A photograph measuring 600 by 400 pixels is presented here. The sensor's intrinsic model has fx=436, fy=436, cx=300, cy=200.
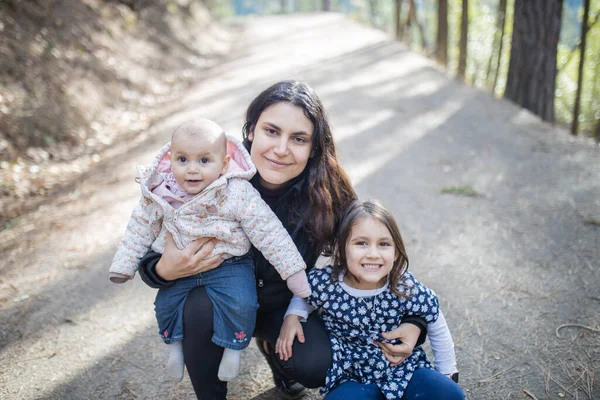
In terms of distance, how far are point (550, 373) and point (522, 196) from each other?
227cm

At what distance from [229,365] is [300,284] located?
1.52ft

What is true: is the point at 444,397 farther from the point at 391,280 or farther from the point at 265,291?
the point at 265,291

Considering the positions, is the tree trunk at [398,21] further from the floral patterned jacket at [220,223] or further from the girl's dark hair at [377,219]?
the floral patterned jacket at [220,223]

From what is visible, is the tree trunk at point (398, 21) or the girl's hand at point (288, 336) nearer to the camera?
the girl's hand at point (288, 336)

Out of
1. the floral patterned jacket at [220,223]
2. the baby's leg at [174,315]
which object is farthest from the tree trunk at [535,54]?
the baby's leg at [174,315]

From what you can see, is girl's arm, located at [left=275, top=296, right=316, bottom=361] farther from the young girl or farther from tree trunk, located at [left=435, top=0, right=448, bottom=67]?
tree trunk, located at [left=435, top=0, right=448, bottom=67]

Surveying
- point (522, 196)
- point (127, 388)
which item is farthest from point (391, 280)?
point (522, 196)

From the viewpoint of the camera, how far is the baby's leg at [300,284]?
76.9 inches

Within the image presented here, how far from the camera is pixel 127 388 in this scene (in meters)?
2.42

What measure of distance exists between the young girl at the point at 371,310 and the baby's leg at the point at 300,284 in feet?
0.18

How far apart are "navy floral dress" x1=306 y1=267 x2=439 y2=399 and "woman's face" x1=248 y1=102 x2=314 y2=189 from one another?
23.4 inches

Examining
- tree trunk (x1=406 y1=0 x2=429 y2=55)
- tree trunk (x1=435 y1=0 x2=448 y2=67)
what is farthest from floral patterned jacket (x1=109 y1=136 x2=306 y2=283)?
tree trunk (x1=406 y1=0 x2=429 y2=55)

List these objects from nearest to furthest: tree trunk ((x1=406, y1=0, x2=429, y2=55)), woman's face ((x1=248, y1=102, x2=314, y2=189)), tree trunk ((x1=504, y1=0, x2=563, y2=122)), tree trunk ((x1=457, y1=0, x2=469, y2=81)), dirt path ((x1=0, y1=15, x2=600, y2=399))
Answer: woman's face ((x1=248, y1=102, x2=314, y2=189)) → dirt path ((x1=0, y1=15, x2=600, y2=399)) → tree trunk ((x1=504, y1=0, x2=563, y2=122)) → tree trunk ((x1=457, y1=0, x2=469, y2=81)) → tree trunk ((x1=406, y1=0, x2=429, y2=55))

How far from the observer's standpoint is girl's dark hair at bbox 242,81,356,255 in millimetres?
2055
